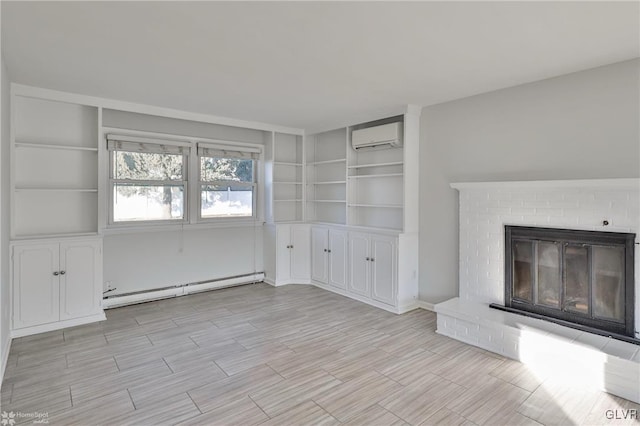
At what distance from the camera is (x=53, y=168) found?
3.95 metres

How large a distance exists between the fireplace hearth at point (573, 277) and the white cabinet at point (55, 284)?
170 inches

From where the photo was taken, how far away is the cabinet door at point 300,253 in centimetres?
566

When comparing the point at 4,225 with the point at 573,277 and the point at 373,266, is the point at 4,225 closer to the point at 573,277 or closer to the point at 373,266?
the point at 373,266

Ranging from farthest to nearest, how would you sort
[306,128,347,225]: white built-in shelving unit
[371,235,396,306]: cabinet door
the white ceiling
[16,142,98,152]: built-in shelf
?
1. [306,128,347,225]: white built-in shelving unit
2. [371,235,396,306]: cabinet door
3. [16,142,98,152]: built-in shelf
4. the white ceiling

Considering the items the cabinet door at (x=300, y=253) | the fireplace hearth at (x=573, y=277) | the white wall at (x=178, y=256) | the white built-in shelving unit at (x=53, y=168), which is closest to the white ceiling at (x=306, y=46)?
the white built-in shelving unit at (x=53, y=168)

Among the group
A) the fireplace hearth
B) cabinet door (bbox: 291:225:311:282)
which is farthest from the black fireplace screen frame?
cabinet door (bbox: 291:225:311:282)

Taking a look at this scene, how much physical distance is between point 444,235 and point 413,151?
42.9 inches

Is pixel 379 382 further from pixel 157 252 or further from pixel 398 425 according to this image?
pixel 157 252

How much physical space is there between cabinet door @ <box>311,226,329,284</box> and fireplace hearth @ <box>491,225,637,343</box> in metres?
2.47

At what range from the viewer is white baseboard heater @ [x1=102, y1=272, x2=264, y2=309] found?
446cm

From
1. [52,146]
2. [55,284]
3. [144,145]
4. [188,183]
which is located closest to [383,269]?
[188,183]

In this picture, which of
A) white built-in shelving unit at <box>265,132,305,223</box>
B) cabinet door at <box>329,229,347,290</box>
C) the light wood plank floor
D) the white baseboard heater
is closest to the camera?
the light wood plank floor

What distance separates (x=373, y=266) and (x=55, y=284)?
3.57 m

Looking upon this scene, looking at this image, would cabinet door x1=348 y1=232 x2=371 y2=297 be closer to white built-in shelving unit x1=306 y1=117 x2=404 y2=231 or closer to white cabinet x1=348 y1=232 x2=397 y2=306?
white cabinet x1=348 y1=232 x2=397 y2=306
